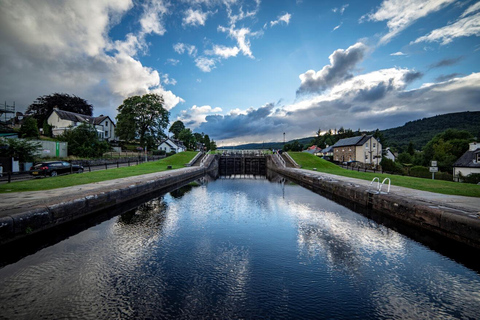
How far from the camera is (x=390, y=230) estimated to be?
9523mm

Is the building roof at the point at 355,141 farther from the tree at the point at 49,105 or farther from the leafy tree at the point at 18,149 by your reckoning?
the tree at the point at 49,105

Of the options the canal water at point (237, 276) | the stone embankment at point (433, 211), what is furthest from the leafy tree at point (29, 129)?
the stone embankment at point (433, 211)

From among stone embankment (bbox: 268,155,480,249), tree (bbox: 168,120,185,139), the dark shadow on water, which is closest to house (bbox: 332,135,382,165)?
stone embankment (bbox: 268,155,480,249)

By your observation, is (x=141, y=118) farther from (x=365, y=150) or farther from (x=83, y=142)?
(x=365, y=150)

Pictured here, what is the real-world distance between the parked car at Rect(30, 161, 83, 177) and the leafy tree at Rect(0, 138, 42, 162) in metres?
5.81

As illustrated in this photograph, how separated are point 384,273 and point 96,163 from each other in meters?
38.8

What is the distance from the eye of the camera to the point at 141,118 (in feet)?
190

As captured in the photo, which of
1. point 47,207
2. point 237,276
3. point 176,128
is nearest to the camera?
point 237,276

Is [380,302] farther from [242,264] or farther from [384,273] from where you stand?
[242,264]

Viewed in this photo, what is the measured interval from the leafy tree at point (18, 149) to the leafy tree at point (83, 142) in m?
11.8

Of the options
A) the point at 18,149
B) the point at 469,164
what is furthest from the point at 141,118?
the point at 469,164

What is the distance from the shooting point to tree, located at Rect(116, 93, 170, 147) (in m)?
54.6

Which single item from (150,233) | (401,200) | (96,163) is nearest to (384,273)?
(401,200)

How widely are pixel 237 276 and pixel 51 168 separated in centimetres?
2174
